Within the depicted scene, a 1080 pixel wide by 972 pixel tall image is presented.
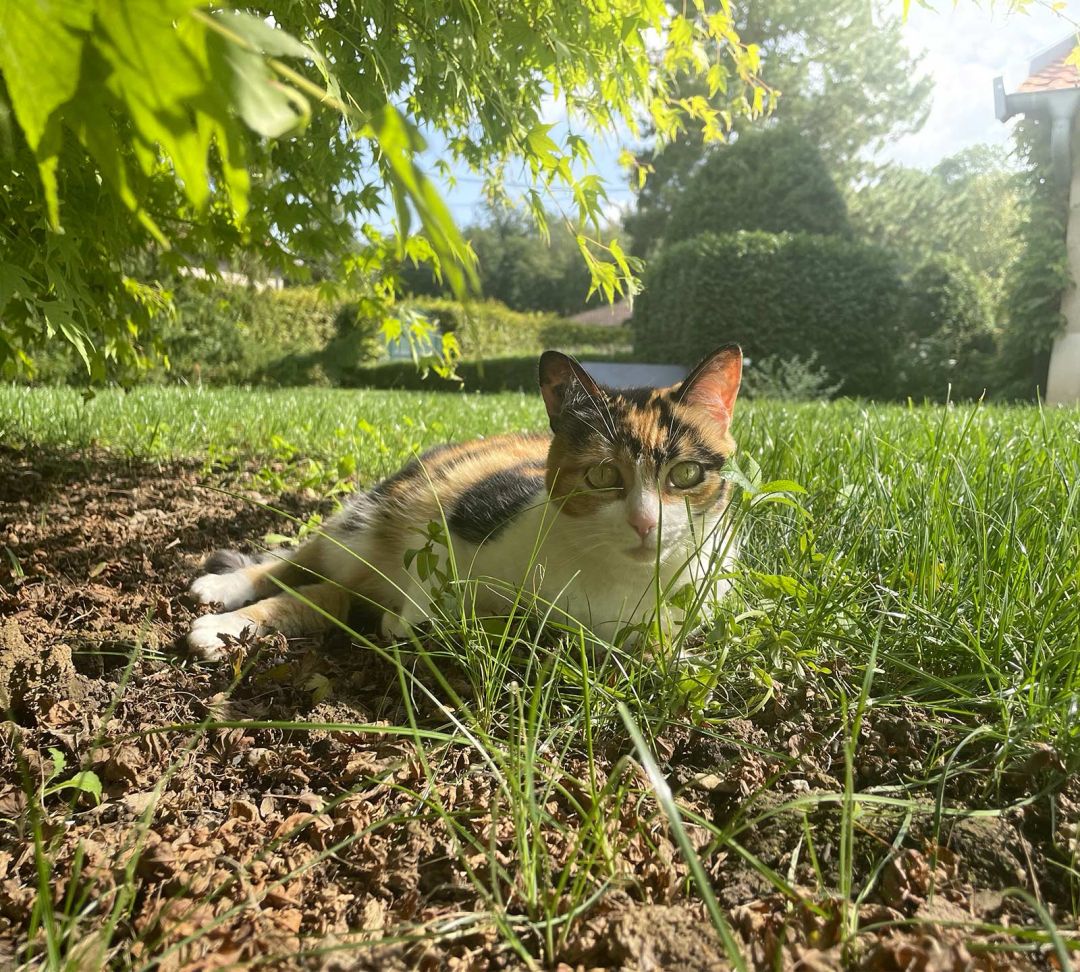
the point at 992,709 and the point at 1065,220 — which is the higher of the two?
the point at 1065,220

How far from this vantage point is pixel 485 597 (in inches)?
67.7

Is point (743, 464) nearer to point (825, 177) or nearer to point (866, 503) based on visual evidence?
point (866, 503)

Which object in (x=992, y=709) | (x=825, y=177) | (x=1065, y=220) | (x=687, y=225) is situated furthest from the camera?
(x=687, y=225)

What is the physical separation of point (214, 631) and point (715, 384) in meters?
1.43

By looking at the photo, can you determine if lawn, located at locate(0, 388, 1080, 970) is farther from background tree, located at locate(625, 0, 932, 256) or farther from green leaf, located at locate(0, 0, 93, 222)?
background tree, located at locate(625, 0, 932, 256)

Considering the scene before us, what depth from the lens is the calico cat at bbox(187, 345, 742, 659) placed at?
1595mm

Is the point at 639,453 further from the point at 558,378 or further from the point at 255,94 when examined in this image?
the point at 255,94

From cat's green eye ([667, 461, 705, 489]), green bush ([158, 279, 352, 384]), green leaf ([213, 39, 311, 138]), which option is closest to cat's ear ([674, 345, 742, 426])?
cat's green eye ([667, 461, 705, 489])

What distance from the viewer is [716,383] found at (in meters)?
1.84

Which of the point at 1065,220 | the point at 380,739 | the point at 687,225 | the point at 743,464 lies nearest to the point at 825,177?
the point at 687,225

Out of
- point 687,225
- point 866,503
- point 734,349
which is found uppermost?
point 687,225

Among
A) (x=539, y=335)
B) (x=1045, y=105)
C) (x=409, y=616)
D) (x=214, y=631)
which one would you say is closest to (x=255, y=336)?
(x=539, y=335)

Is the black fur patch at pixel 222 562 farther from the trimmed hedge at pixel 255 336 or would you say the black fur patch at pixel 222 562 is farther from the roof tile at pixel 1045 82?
the trimmed hedge at pixel 255 336

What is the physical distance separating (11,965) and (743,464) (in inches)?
81.2
